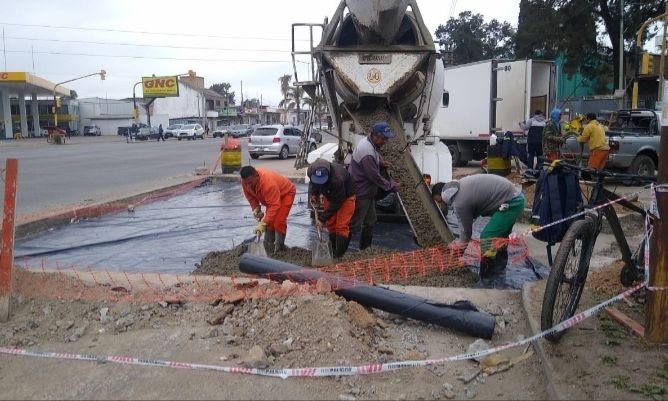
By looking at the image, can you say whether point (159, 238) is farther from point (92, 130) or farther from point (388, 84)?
point (92, 130)

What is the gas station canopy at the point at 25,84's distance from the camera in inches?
1822

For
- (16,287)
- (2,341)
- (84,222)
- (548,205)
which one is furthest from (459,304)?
(84,222)

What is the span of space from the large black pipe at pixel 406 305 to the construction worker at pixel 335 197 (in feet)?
5.25

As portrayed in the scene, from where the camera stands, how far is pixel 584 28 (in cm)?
2997

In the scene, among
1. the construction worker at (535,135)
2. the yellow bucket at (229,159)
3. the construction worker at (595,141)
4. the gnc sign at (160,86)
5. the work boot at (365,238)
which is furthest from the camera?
the gnc sign at (160,86)

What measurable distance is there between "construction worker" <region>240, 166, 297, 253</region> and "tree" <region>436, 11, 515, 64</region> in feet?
150

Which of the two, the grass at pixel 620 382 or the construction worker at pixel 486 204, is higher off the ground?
the construction worker at pixel 486 204

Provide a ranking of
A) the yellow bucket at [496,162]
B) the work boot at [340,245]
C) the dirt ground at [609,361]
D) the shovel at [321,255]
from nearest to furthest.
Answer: the dirt ground at [609,361]
the shovel at [321,255]
the work boot at [340,245]
the yellow bucket at [496,162]

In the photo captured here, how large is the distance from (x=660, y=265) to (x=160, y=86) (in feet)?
239

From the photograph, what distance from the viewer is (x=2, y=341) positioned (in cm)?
412

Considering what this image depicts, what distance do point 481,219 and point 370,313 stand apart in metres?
5.72

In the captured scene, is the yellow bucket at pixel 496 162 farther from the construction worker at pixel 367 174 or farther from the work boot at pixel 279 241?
the work boot at pixel 279 241

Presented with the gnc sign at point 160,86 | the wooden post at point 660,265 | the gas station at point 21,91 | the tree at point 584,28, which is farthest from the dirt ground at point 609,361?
the gnc sign at point 160,86

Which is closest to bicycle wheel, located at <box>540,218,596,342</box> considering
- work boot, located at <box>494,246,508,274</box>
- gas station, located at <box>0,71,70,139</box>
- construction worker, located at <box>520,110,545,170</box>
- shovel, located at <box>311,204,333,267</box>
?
work boot, located at <box>494,246,508,274</box>
